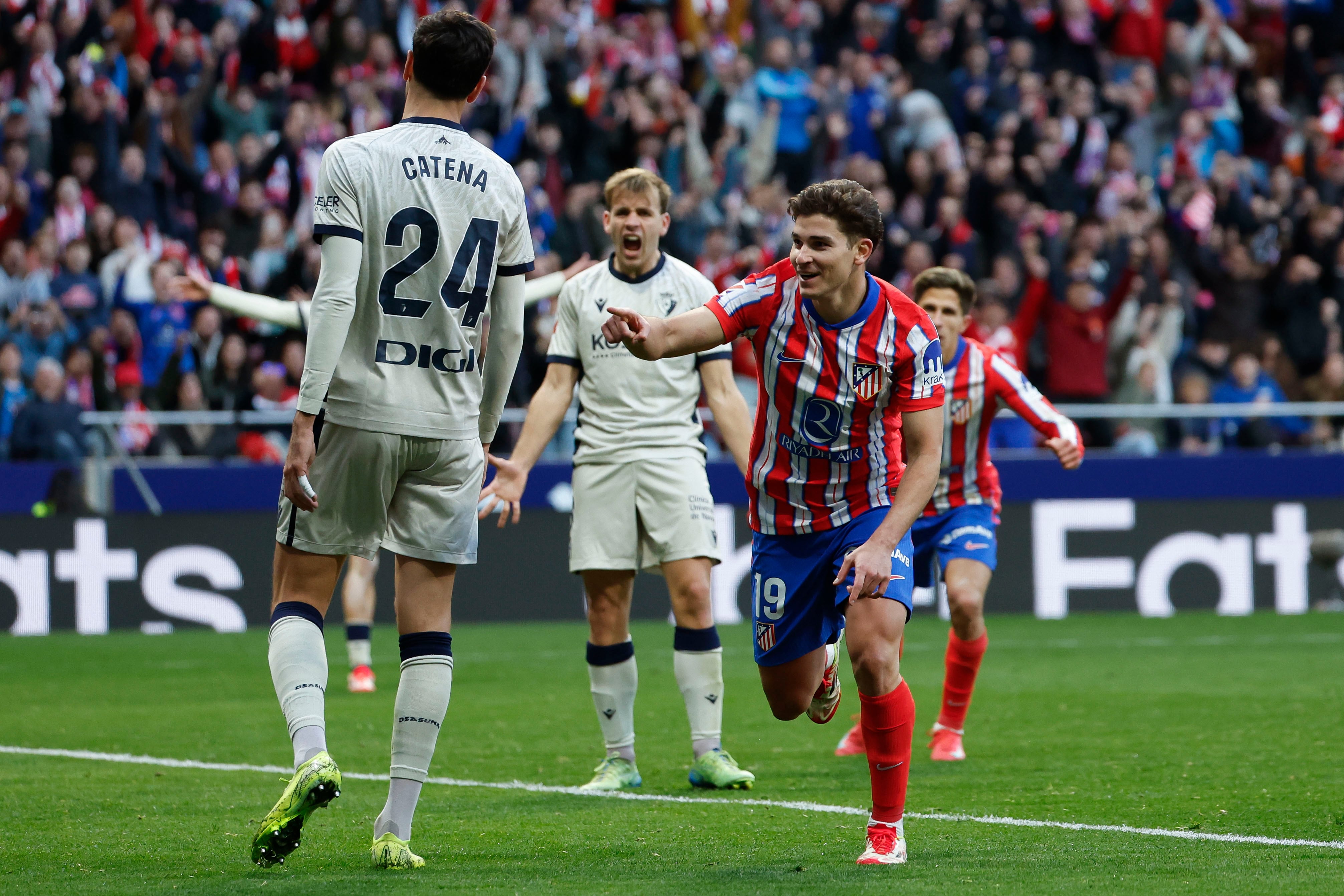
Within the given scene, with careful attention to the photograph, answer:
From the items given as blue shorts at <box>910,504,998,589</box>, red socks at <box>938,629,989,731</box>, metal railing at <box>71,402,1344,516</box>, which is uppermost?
metal railing at <box>71,402,1344,516</box>

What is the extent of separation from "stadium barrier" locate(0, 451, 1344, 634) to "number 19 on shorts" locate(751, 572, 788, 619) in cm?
854

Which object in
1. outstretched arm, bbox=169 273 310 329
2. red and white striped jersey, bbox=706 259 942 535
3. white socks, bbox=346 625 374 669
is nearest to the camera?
red and white striped jersey, bbox=706 259 942 535

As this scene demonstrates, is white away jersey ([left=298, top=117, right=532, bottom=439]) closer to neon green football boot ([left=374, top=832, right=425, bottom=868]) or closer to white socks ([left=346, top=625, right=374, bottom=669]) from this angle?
neon green football boot ([left=374, top=832, right=425, bottom=868])

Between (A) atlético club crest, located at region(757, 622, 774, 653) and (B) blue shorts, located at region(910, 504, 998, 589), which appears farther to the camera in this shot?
(B) blue shorts, located at region(910, 504, 998, 589)

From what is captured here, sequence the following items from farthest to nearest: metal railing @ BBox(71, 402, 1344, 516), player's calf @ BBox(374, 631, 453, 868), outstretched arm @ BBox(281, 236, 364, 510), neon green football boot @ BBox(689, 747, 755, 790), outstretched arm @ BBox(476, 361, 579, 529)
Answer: metal railing @ BBox(71, 402, 1344, 516), neon green football boot @ BBox(689, 747, 755, 790), outstretched arm @ BBox(476, 361, 579, 529), player's calf @ BBox(374, 631, 453, 868), outstretched arm @ BBox(281, 236, 364, 510)

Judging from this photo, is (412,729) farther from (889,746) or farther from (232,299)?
(232,299)

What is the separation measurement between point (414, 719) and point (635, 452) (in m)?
2.46

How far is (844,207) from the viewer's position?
17.2ft

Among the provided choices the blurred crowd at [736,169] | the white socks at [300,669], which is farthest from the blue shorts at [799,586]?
the blurred crowd at [736,169]

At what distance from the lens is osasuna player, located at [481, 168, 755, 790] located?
7.27 metres

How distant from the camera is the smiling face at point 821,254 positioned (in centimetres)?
523

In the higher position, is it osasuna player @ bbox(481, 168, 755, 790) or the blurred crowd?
the blurred crowd

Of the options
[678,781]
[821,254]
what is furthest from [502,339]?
[678,781]

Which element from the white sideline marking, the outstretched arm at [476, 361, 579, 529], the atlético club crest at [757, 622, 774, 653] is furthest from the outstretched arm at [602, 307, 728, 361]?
the white sideline marking
